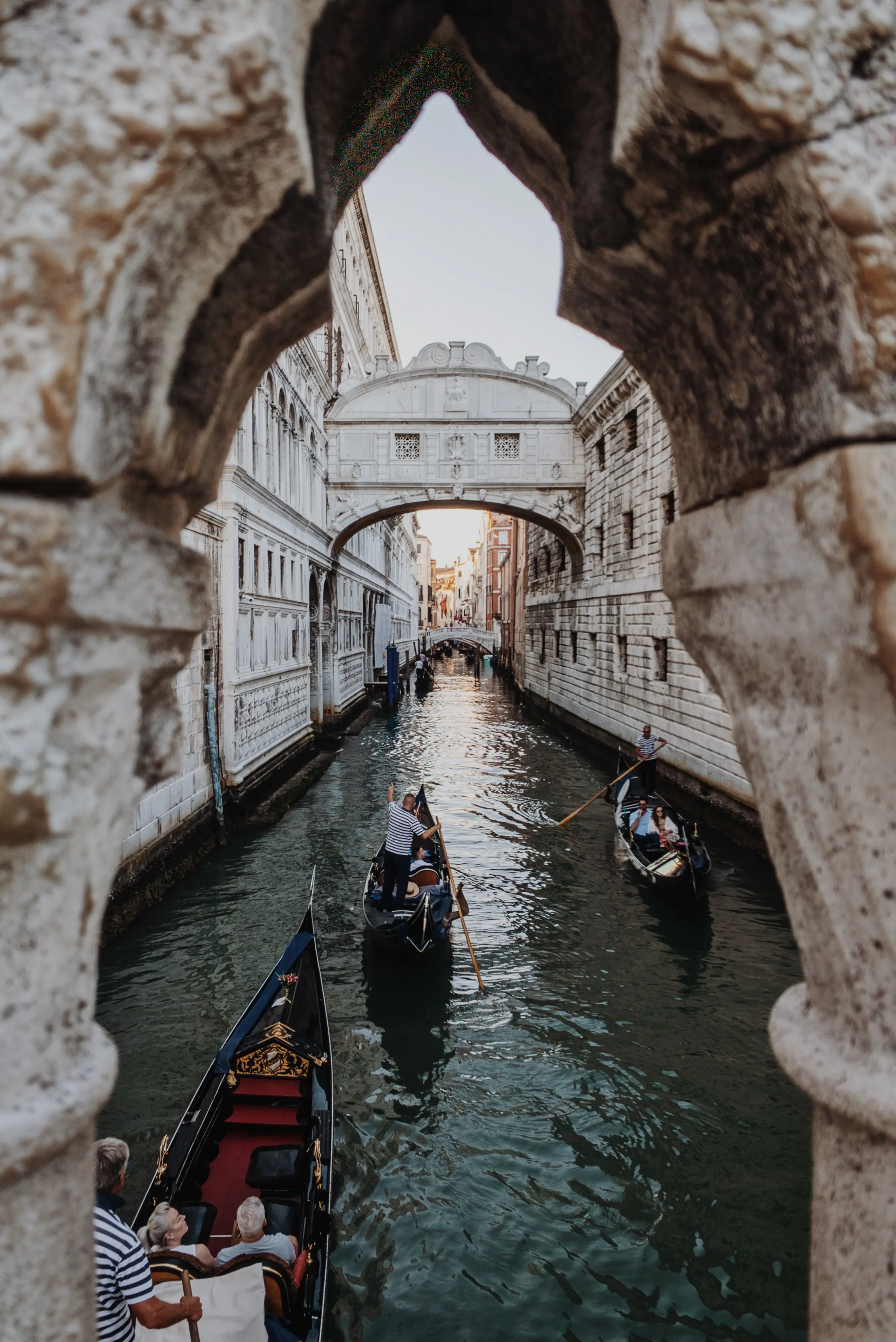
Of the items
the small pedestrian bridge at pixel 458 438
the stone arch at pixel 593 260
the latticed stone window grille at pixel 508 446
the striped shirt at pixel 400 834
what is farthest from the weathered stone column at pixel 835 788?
the latticed stone window grille at pixel 508 446

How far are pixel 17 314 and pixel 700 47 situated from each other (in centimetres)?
78

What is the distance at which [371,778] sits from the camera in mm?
11383

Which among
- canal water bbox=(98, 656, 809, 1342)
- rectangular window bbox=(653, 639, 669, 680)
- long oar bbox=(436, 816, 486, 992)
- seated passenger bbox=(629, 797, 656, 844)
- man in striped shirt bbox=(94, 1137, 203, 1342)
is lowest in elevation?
canal water bbox=(98, 656, 809, 1342)

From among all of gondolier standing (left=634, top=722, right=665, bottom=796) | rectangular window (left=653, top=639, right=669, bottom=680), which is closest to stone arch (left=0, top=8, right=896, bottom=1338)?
gondolier standing (left=634, top=722, right=665, bottom=796)

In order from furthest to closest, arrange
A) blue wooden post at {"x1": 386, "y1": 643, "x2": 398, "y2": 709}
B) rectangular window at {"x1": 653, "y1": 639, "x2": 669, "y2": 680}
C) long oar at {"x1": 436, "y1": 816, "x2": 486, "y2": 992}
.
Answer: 1. blue wooden post at {"x1": 386, "y1": 643, "x2": 398, "y2": 709}
2. rectangular window at {"x1": 653, "y1": 639, "x2": 669, "y2": 680}
3. long oar at {"x1": 436, "y1": 816, "x2": 486, "y2": 992}

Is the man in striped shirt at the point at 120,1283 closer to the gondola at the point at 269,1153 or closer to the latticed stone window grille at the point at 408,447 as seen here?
the gondola at the point at 269,1153

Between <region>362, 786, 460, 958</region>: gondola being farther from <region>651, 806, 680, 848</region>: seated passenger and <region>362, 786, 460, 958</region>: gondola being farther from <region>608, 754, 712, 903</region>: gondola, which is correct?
<region>651, 806, 680, 848</region>: seated passenger

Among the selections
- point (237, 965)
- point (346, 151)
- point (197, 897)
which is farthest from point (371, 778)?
point (346, 151)

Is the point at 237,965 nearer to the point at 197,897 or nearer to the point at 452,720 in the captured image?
the point at 197,897

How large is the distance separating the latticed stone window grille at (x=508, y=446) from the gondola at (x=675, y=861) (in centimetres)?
874

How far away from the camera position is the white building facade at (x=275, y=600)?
7.73 metres

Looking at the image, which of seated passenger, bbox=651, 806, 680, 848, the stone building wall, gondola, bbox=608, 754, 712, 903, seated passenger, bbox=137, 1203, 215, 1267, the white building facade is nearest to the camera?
seated passenger, bbox=137, 1203, 215, 1267

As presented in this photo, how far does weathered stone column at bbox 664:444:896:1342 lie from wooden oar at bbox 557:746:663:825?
25.2 ft

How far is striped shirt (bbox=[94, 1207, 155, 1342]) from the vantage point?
183cm
